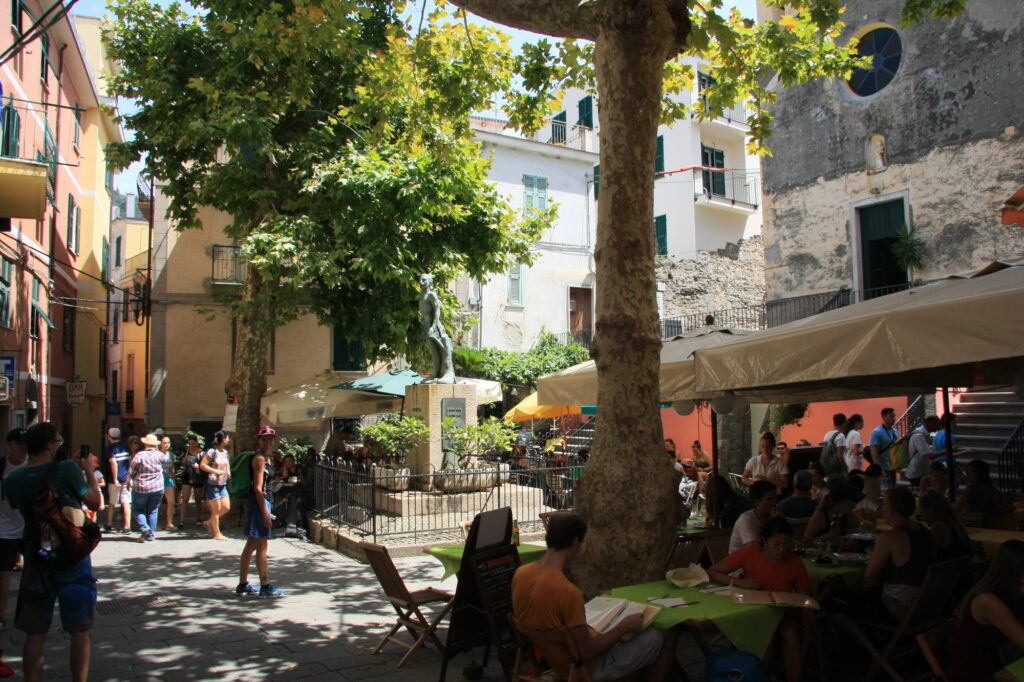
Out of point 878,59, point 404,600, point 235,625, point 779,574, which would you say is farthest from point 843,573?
point 878,59

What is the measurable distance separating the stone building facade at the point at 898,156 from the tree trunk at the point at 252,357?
1319 cm

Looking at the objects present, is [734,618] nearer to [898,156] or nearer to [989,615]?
[989,615]

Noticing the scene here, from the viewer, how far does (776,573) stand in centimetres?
501

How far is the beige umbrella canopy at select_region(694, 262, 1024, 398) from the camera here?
13.6 feet

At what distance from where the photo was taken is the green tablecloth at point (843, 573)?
541cm

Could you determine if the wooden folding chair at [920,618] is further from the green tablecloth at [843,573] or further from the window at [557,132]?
the window at [557,132]

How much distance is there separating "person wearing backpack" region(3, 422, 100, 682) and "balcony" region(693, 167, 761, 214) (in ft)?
86.8

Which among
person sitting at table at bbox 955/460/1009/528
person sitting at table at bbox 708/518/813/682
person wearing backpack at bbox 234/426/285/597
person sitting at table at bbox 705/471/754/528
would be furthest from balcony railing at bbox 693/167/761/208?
person sitting at table at bbox 708/518/813/682

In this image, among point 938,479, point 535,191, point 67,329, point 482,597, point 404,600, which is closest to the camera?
point 482,597

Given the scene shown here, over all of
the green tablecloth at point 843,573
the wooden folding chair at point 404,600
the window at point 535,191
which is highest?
the window at point 535,191

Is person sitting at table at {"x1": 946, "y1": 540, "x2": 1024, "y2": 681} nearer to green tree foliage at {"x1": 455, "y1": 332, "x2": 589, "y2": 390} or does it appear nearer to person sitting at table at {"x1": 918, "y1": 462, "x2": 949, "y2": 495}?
person sitting at table at {"x1": 918, "y1": 462, "x2": 949, "y2": 495}

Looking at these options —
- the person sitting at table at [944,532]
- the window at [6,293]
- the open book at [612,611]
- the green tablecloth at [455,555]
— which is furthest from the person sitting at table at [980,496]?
the window at [6,293]

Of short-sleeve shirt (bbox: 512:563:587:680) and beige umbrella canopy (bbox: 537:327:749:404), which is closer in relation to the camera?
short-sleeve shirt (bbox: 512:563:587:680)

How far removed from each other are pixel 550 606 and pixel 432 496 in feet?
26.3
